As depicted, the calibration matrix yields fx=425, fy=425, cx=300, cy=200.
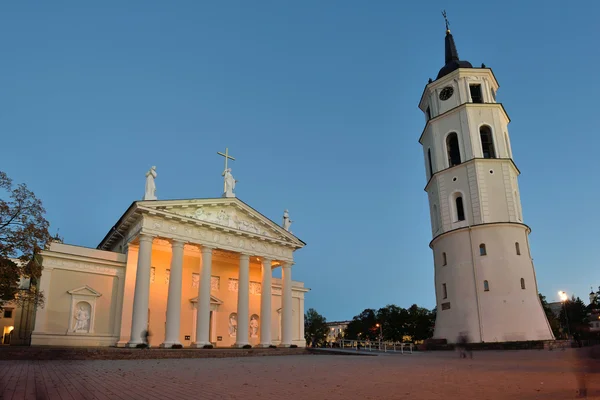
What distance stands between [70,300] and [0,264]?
A: 738cm

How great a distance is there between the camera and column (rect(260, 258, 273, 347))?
3144 centimetres

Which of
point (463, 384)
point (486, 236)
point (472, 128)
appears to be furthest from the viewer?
point (472, 128)

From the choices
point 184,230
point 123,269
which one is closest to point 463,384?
point 184,230

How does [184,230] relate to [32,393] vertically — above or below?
above

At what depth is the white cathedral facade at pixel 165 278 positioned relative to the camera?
2588cm

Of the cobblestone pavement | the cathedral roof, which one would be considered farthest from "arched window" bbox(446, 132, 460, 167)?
the cobblestone pavement

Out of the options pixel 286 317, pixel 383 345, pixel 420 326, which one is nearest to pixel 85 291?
pixel 286 317

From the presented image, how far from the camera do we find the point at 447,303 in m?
37.1

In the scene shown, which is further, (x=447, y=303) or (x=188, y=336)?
(x=447, y=303)

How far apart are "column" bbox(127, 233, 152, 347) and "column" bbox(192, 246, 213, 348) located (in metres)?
3.57

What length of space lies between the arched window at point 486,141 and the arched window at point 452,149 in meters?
2.27

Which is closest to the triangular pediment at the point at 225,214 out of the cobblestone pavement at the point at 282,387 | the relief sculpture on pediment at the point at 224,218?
the relief sculpture on pediment at the point at 224,218

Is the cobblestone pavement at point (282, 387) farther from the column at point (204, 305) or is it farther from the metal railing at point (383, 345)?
the metal railing at point (383, 345)

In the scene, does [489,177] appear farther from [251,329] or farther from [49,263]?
[49,263]
